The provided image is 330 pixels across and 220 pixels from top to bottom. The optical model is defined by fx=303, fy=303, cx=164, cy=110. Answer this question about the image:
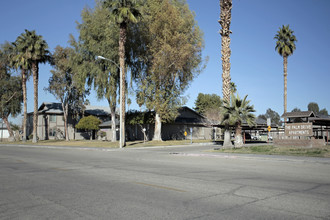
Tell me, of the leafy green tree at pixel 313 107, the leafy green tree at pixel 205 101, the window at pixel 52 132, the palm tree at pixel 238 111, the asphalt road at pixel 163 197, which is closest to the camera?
the asphalt road at pixel 163 197

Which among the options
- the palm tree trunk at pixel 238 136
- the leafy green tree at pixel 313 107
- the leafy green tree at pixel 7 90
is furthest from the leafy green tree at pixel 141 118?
the leafy green tree at pixel 313 107

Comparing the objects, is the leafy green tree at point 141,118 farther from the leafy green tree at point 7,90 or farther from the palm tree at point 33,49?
the leafy green tree at point 7,90

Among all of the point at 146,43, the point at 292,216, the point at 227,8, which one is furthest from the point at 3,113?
the point at 292,216

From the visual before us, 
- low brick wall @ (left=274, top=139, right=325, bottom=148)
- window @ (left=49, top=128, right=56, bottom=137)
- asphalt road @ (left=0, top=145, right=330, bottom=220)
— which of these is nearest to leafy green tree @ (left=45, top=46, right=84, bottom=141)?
window @ (left=49, top=128, right=56, bottom=137)

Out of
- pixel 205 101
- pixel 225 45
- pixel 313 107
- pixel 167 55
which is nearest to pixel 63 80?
pixel 167 55

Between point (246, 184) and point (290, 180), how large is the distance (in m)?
1.94

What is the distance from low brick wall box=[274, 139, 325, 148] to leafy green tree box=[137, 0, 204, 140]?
16.8m

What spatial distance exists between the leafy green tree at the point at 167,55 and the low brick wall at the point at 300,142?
1678 cm

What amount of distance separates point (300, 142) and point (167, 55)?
775 inches

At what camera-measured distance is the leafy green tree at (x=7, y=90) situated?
57.7 m

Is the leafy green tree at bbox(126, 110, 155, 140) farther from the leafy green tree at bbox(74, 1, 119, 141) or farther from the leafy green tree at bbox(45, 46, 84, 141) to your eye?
the leafy green tree at bbox(45, 46, 84, 141)

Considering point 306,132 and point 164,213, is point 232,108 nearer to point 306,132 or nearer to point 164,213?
point 306,132

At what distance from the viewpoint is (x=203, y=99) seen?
3711 inches

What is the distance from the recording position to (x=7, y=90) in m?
59.1
